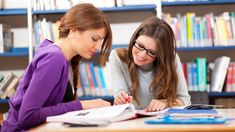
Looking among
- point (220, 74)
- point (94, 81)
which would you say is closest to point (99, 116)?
point (94, 81)

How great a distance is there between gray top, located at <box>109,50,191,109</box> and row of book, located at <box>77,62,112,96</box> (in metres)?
1.00

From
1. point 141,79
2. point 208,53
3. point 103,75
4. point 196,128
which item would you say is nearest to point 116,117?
point 196,128

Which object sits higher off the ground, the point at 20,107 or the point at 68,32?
the point at 68,32

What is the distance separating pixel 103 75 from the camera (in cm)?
326

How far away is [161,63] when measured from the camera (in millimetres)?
2148

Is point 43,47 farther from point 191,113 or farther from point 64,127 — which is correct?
point 191,113

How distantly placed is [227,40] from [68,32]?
185 centimetres

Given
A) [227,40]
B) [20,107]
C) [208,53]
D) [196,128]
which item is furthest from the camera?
[208,53]

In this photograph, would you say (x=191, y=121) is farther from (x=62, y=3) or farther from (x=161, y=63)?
(x=62, y=3)

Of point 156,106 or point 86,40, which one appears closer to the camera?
point 86,40

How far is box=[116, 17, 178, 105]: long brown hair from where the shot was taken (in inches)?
83.0

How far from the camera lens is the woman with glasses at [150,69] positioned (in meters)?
2.09

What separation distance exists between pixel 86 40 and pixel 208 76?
180 centimetres

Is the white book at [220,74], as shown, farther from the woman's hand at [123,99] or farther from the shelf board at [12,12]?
the shelf board at [12,12]
